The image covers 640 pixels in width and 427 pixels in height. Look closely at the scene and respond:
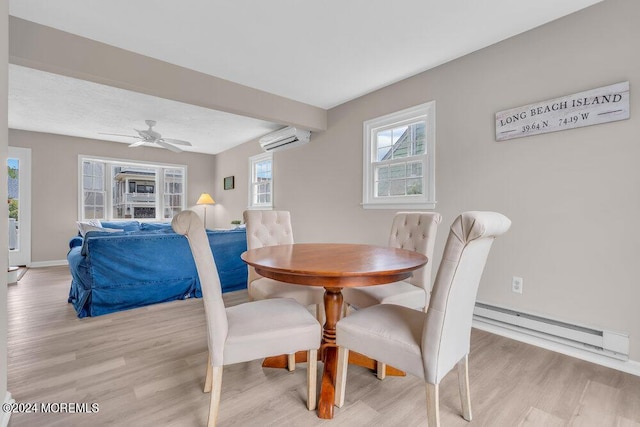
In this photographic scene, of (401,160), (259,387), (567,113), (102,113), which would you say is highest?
(102,113)

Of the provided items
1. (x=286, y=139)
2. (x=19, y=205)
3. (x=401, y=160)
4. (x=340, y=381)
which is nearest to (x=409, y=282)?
(x=340, y=381)

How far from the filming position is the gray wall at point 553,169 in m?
1.88

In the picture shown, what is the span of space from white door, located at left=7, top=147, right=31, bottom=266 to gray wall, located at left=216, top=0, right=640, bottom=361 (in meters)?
6.24

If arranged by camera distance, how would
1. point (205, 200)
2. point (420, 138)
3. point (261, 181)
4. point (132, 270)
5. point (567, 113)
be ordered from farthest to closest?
point (205, 200) → point (261, 181) → point (420, 138) → point (132, 270) → point (567, 113)

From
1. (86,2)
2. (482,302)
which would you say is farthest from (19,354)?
(482,302)

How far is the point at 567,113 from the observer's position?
2.08 metres

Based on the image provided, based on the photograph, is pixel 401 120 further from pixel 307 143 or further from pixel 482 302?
pixel 482 302

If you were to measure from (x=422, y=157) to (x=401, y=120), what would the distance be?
0.49 m

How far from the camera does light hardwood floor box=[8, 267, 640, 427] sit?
1.41 meters

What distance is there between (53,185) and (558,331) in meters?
7.39

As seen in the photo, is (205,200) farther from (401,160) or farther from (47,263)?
(401,160)

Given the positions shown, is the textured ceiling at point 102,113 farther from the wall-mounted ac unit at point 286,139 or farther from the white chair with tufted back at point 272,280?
the white chair with tufted back at point 272,280

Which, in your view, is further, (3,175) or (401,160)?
(401,160)

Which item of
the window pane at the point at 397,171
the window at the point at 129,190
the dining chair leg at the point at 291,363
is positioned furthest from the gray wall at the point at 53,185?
the dining chair leg at the point at 291,363
